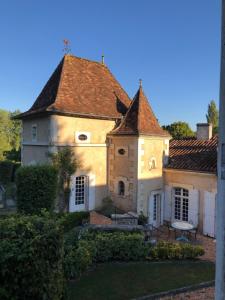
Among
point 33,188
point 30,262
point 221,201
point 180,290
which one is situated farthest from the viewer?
point 33,188

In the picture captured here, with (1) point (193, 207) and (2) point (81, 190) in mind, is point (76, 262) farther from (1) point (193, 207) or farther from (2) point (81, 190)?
(1) point (193, 207)

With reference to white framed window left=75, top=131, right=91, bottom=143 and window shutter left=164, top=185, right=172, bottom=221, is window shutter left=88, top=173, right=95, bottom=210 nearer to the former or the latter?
white framed window left=75, top=131, right=91, bottom=143

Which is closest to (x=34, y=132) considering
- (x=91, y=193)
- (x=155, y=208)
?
(x=91, y=193)

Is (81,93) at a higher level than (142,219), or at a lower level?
higher

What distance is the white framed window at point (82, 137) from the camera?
16.9 metres

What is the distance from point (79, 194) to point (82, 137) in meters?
3.58

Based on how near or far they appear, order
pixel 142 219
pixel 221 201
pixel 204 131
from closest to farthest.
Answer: pixel 221 201, pixel 142 219, pixel 204 131

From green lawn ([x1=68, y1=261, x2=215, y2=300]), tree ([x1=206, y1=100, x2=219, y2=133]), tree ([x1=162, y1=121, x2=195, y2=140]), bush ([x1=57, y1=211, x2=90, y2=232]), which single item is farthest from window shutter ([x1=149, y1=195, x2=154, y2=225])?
tree ([x1=206, y1=100, x2=219, y2=133])

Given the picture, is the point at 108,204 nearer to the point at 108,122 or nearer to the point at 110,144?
the point at 110,144

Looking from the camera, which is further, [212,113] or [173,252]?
[212,113]

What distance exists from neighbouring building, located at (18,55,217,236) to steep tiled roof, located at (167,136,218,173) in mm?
59

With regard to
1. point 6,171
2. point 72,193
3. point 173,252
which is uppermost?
point 72,193

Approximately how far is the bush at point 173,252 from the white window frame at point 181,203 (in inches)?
217

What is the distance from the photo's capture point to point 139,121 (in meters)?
17.0
